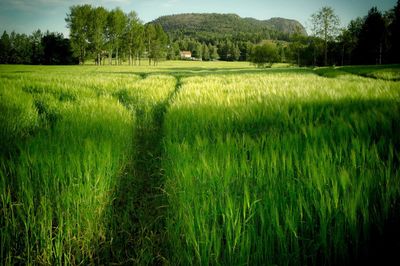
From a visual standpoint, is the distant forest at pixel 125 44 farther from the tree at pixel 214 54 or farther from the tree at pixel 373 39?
the tree at pixel 214 54

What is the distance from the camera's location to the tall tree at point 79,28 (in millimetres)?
66812

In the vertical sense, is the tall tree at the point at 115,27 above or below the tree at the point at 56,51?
above

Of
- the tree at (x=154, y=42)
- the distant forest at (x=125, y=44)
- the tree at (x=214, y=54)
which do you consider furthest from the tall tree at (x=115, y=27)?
the tree at (x=214, y=54)

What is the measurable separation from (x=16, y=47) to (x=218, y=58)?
8325 centimetres

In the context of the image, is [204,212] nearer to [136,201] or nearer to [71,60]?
[136,201]

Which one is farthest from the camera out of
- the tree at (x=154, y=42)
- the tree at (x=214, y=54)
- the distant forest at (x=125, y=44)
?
the tree at (x=214, y=54)

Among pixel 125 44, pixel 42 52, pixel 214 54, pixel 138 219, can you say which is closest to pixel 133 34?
pixel 125 44

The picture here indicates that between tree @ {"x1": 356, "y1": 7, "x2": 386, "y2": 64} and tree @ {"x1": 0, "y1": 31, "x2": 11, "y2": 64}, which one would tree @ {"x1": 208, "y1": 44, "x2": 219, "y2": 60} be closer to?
tree @ {"x1": 356, "y1": 7, "x2": 386, "y2": 64}

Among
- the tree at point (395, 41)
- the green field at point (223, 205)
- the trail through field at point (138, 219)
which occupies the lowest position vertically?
the trail through field at point (138, 219)

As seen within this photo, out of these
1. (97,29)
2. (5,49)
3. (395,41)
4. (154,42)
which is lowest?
(395,41)

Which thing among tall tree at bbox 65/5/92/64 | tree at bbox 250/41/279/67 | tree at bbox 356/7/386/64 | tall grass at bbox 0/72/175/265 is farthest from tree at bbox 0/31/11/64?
tall grass at bbox 0/72/175/265

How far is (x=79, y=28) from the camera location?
6731cm

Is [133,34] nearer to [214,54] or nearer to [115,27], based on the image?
[115,27]

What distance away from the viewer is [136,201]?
228cm
